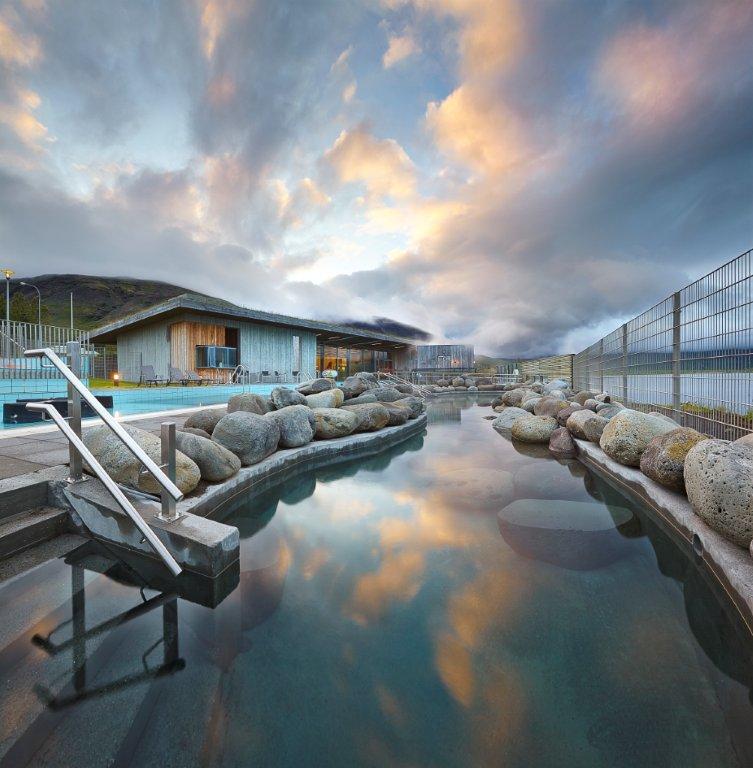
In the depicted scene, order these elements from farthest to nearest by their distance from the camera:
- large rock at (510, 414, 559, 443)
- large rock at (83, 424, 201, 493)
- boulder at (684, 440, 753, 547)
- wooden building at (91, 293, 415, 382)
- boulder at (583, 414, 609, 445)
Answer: wooden building at (91, 293, 415, 382)
large rock at (510, 414, 559, 443)
boulder at (583, 414, 609, 445)
large rock at (83, 424, 201, 493)
boulder at (684, 440, 753, 547)

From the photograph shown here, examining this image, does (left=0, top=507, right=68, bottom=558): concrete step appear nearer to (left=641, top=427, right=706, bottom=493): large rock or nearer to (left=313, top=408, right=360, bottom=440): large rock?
(left=313, top=408, right=360, bottom=440): large rock

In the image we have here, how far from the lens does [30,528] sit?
7.32 ft

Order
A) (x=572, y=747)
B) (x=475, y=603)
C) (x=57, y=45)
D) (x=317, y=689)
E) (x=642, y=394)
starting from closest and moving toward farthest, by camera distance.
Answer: (x=572, y=747) → (x=317, y=689) → (x=475, y=603) → (x=642, y=394) → (x=57, y=45)

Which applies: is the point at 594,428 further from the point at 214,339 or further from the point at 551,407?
the point at 214,339

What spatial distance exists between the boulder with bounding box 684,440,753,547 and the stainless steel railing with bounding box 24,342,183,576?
10.0 feet

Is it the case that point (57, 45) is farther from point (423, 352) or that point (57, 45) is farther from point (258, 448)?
point (423, 352)

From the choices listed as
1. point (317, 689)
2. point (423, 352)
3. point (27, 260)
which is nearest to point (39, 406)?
point (317, 689)

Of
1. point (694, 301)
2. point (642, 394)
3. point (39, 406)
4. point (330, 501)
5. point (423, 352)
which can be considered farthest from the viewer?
point (423, 352)

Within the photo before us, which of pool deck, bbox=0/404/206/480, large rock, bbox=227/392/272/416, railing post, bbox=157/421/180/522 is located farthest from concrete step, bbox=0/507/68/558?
large rock, bbox=227/392/272/416

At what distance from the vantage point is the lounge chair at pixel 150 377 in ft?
48.8

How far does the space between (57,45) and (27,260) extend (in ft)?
399

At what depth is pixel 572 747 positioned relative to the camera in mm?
1181

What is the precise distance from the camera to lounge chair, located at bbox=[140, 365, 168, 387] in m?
14.9

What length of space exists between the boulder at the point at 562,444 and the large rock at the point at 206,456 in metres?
4.80
